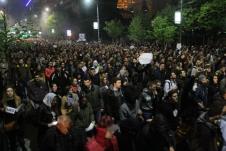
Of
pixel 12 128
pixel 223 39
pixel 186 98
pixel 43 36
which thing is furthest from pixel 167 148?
pixel 43 36

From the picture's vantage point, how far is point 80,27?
91125 mm

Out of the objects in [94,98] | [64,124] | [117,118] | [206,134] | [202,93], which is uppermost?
[64,124]

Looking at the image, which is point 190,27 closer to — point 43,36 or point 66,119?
point 66,119

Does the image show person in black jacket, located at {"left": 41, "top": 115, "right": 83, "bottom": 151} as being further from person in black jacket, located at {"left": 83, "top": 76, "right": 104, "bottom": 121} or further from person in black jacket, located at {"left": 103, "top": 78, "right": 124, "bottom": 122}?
person in black jacket, located at {"left": 83, "top": 76, "right": 104, "bottom": 121}

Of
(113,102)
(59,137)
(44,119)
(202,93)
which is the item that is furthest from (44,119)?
(202,93)

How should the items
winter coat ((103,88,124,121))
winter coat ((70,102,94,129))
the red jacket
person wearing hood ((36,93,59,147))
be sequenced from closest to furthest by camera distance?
the red jacket, winter coat ((70,102,94,129)), person wearing hood ((36,93,59,147)), winter coat ((103,88,124,121))

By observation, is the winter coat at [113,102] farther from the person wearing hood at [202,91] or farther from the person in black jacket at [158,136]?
the person in black jacket at [158,136]

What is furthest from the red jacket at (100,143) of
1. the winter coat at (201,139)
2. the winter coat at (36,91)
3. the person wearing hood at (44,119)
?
the winter coat at (36,91)

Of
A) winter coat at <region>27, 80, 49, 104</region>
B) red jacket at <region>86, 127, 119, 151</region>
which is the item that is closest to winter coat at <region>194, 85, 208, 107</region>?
winter coat at <region>27, 80, 49, 104</region>

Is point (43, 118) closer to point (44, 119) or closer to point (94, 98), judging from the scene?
point (44, 119)

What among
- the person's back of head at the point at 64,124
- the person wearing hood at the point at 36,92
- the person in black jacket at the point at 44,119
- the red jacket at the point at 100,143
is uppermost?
the person's back of head at the point at 64,124

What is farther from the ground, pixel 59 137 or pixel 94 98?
pixel 59 137

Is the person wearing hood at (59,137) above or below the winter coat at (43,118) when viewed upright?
above

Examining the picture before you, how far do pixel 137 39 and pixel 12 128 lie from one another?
4402 cm
